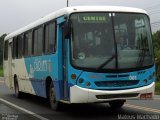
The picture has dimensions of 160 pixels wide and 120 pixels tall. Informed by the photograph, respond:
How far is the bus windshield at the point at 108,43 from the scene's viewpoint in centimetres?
1216

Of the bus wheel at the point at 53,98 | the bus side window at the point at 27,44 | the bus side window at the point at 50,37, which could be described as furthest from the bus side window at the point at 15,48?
the bus wheel at the point at 53,98

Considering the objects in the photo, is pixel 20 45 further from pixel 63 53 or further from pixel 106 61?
pixel 106 61

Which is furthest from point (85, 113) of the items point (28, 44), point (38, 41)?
point (28, 44)

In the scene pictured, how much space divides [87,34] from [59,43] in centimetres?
111

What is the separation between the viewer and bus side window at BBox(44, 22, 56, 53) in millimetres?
13857

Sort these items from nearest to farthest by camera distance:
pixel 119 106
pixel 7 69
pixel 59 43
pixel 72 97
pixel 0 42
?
1. pixel 72 97
2. pixel 59 43
3. pixel 119 106
4. pixel 7 69
5. pixel 0 42

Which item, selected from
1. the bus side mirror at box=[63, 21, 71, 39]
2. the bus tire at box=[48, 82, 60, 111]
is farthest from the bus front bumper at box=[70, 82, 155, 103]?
the bus tire at box=[48, 82, 60, 111]

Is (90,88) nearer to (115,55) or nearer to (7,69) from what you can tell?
(115,55)

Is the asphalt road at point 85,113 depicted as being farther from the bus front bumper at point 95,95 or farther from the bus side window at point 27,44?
the bus side window at point 27,44

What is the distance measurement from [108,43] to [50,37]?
8.33 feet

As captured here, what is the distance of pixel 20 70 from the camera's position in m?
19.5

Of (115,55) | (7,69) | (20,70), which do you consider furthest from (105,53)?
(7,69)

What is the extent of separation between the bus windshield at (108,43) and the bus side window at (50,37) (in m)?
1.60

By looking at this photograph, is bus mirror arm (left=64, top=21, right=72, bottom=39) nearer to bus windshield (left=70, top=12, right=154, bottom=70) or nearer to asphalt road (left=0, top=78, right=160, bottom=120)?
bus windshield (left=70, top=12, right=154, bottom=70)
